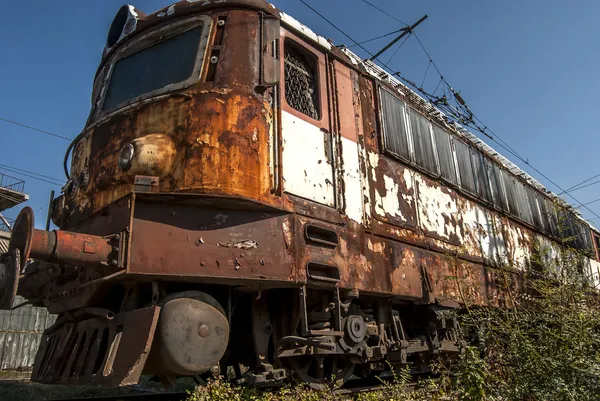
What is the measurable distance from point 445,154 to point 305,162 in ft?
11.9

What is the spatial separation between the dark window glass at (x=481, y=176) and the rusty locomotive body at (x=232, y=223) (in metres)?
2.70

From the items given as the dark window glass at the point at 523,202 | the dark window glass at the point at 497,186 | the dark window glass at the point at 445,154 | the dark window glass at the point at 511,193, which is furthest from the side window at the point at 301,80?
the dark window glass at the point at 523,202

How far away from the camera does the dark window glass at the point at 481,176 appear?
27.8ft

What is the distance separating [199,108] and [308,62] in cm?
164

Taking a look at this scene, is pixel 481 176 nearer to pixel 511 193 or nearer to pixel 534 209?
pixel 511 193

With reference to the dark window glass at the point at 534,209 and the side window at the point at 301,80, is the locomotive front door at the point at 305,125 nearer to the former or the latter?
the side window at the point at 301,80

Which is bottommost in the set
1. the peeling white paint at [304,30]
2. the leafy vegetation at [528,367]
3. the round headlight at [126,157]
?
the leafy vegetation at [528,367]

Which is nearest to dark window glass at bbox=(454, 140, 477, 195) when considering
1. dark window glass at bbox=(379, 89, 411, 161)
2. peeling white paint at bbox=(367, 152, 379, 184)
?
dark window glass at bbox=(379, 89, 411, 161)

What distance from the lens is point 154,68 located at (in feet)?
15.9

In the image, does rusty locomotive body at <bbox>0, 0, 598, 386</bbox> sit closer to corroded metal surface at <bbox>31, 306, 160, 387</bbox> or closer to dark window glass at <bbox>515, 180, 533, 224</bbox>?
corroded metal surface at <bbox>31, 306, 160, 387</bbox>

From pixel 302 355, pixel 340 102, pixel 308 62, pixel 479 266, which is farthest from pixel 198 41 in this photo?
pixel 479 266

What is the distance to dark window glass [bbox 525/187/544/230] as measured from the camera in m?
10.8

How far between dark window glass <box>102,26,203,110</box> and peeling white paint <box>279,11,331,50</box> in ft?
3.02

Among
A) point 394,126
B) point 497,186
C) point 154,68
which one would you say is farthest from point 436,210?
point 154,68
